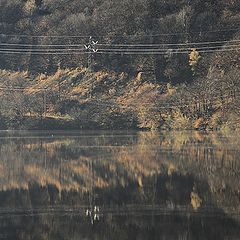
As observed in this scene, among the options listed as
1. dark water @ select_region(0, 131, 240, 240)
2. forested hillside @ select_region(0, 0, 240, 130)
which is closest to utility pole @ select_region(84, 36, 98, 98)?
forested hillside @ select_region(0, 0, 240, 130)

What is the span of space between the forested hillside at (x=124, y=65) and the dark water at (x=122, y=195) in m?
29.9

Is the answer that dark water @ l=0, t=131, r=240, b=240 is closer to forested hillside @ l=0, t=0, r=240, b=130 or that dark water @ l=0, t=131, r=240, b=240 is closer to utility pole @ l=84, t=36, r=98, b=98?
forested hillside @ l=0, t=0, r=240, b=130

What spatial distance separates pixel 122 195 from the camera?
18.7 m

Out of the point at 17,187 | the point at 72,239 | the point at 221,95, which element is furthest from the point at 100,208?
the point at 221,95

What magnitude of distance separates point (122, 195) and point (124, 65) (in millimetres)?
58449

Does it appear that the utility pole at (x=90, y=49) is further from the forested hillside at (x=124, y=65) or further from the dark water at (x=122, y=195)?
the dark water at (x=122, y=195)

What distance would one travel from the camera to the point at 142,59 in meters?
74.3

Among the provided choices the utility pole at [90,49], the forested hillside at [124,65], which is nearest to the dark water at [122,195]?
the forested hillside at [124,65]

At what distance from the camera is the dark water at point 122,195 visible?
45.1 feet

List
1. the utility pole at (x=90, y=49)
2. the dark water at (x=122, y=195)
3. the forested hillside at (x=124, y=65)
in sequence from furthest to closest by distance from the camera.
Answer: the utility pole at (x=90, y=49) → the forested hillside at (x=124, y=65) → the dark water at (x=122, y=195)

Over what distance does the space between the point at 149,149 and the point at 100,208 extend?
716 inches

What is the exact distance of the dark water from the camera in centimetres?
1375

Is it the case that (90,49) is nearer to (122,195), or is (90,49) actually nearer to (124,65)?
(124,65)

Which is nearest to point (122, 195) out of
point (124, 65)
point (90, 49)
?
point (124, 65)
